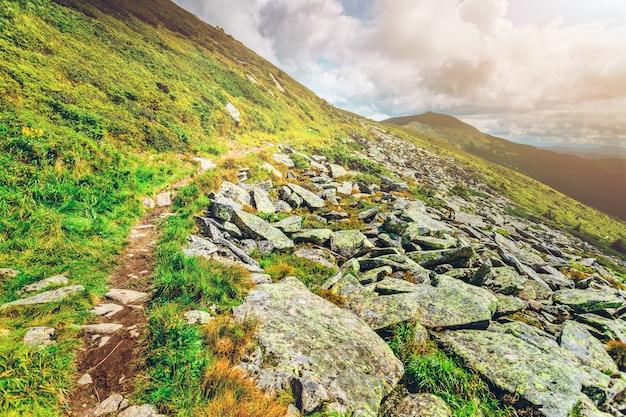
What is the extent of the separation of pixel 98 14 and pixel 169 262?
34.7 metres

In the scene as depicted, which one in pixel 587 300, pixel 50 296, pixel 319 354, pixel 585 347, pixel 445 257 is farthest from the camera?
pixel 445 257

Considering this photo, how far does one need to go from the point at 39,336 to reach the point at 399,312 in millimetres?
8166

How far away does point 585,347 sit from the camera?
7.84 metres

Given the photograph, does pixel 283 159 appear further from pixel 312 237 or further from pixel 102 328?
pixel 102 328

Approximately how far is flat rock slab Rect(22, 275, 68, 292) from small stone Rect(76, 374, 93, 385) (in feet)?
9.63

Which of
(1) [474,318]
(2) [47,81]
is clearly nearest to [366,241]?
(1) [474,318]

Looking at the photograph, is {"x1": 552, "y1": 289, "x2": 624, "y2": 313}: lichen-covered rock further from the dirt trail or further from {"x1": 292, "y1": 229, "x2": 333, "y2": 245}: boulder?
the dirt trail

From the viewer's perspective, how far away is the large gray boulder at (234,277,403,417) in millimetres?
4844

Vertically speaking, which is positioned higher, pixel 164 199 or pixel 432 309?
pixel 164 199

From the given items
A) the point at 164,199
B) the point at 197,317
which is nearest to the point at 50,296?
the point at 197,317

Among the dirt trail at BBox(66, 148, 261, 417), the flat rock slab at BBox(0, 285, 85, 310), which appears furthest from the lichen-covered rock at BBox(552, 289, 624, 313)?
the flat rock slab at BBox(0, 285, 85, 310)

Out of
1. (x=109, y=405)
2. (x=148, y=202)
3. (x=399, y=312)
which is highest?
(x=148, y=202)

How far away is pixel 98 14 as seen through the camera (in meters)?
27.3

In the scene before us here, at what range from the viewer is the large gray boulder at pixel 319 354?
15.9 feet
